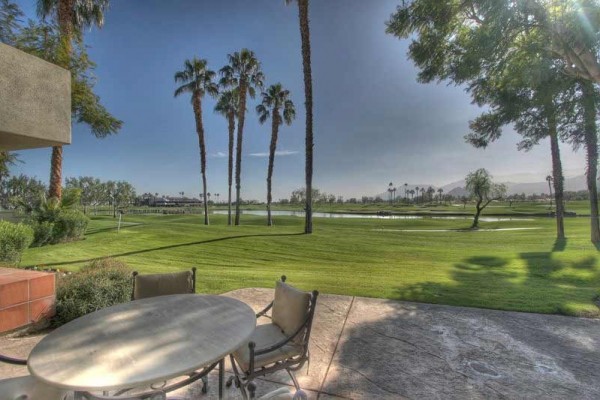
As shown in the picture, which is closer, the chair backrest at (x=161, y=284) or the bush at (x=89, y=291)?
the chair backrest at (x=161, y=284)

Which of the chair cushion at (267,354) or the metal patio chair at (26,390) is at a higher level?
the metal patio chair at (26,390)

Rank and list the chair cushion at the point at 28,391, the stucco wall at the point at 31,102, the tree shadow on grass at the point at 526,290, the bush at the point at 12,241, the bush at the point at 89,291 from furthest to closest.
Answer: the bush at the point at 12,241, the tree shadow on grass at the point at 526,290, the bush at the point at 89,291, the stucco wall at the point at 31,102, the chair cushion at the point at 28,391

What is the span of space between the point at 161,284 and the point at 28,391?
131cm

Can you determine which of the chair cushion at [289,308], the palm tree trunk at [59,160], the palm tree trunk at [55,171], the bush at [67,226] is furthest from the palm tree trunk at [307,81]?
the chair cushion at [289,308]

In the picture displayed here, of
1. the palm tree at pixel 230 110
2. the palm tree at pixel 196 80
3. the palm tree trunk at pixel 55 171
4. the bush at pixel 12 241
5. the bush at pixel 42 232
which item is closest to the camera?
the bush at pixel 12 241

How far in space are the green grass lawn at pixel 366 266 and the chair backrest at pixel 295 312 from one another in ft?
9.97

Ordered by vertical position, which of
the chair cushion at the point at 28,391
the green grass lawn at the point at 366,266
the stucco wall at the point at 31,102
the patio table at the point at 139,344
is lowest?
the green grass lawn at the point at 366,266

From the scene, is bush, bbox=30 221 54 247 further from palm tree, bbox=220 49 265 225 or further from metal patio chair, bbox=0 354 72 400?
palm tree, bbox=220 49 265 225

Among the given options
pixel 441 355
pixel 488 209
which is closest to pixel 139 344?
pixel 441 355

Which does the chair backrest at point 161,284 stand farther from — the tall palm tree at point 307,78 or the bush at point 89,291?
the tall palm tree at point 307,78

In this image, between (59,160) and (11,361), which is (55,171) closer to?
(59,160)

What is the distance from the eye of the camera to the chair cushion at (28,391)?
1847mm

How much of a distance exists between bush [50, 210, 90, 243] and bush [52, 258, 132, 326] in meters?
9.26

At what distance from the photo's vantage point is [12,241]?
688 cm
